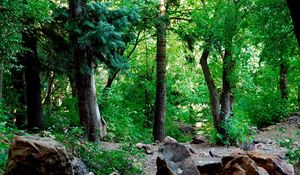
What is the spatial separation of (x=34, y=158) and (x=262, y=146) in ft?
29.6

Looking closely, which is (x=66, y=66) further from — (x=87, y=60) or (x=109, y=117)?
(x=109, y=117)

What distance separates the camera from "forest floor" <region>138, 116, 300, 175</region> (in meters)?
8.93

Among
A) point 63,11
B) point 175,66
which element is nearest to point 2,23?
point 63,11

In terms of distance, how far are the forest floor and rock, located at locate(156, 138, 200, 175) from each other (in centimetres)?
84

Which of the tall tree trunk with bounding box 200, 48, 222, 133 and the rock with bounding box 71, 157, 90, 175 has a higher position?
the tall tree trunk with bounding box 200, 48, 222, 133

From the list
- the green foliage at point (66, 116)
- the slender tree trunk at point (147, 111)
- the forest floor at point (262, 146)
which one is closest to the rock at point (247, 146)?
the forest floor at point (262, 146)

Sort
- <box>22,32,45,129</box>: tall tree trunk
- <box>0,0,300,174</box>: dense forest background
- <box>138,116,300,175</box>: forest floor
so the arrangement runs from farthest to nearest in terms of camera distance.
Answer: <box>22,32,45,129</box>: tall tree trunk → <box>138,116,300,175</box>: forest floor → <box>0,0,300,174</box>: dense forest background

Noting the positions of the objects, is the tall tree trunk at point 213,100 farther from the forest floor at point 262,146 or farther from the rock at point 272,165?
the rock at point 272,165

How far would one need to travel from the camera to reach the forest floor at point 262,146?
8.93 metres

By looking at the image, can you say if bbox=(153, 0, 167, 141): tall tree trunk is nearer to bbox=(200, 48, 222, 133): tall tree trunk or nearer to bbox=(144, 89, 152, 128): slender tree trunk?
bbox=(200, 48, 222, 133): tall tree trunk

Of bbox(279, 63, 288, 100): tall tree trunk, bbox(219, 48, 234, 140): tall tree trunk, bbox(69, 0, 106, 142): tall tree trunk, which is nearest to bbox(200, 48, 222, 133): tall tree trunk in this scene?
bbox(219, 48, 234, 140): tall tree trunk

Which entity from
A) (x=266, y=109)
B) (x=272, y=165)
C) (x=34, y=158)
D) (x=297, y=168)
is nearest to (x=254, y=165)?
(x=272, y=165)

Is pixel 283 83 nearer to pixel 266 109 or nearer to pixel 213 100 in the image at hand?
pixel 266 109

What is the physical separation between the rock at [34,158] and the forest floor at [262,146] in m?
3.17
